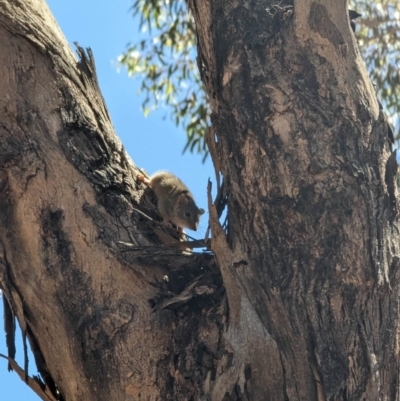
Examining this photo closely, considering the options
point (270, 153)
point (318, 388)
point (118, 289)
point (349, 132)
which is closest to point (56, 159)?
point (118, 289)

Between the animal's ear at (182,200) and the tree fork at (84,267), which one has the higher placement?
the animal's ear at (182,200)

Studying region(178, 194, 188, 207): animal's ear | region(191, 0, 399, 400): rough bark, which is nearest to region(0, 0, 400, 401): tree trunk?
region(191, 0, 399, 400): rough bark

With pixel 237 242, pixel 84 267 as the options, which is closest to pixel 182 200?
pixel 84 267

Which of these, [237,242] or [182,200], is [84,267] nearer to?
[237,242]

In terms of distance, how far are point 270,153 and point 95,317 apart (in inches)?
39.8

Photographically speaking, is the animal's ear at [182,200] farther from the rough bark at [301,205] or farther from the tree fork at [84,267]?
the rough bark at [301,205]

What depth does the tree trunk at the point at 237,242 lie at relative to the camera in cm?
292

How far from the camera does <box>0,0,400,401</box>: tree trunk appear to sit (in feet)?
9.58

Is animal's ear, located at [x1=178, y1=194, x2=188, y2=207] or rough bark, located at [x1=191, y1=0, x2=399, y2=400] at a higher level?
animal's ear, located at [x1=178, y1=194, x2=188, y2=207]

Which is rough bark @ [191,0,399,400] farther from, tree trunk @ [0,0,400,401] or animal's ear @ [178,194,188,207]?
animal's ear @ [178,194,188,207]

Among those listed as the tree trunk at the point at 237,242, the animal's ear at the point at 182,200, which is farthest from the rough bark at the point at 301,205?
the animal's ear at the point at 182,200

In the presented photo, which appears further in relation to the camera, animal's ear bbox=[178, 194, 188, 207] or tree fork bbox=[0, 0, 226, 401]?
animal's ear bbox=[178, 194, 188, 207]

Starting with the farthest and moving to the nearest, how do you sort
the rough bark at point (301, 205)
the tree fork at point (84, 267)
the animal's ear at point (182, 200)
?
the animal's ear at point (182, 200) → the tree fork at point (84, 267) → the rough bark at point (301, 205)

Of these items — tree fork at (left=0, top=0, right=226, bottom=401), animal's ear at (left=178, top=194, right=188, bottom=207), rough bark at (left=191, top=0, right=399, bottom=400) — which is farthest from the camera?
animal's ear at (left=178, top=194, right=188, bottom=207)
